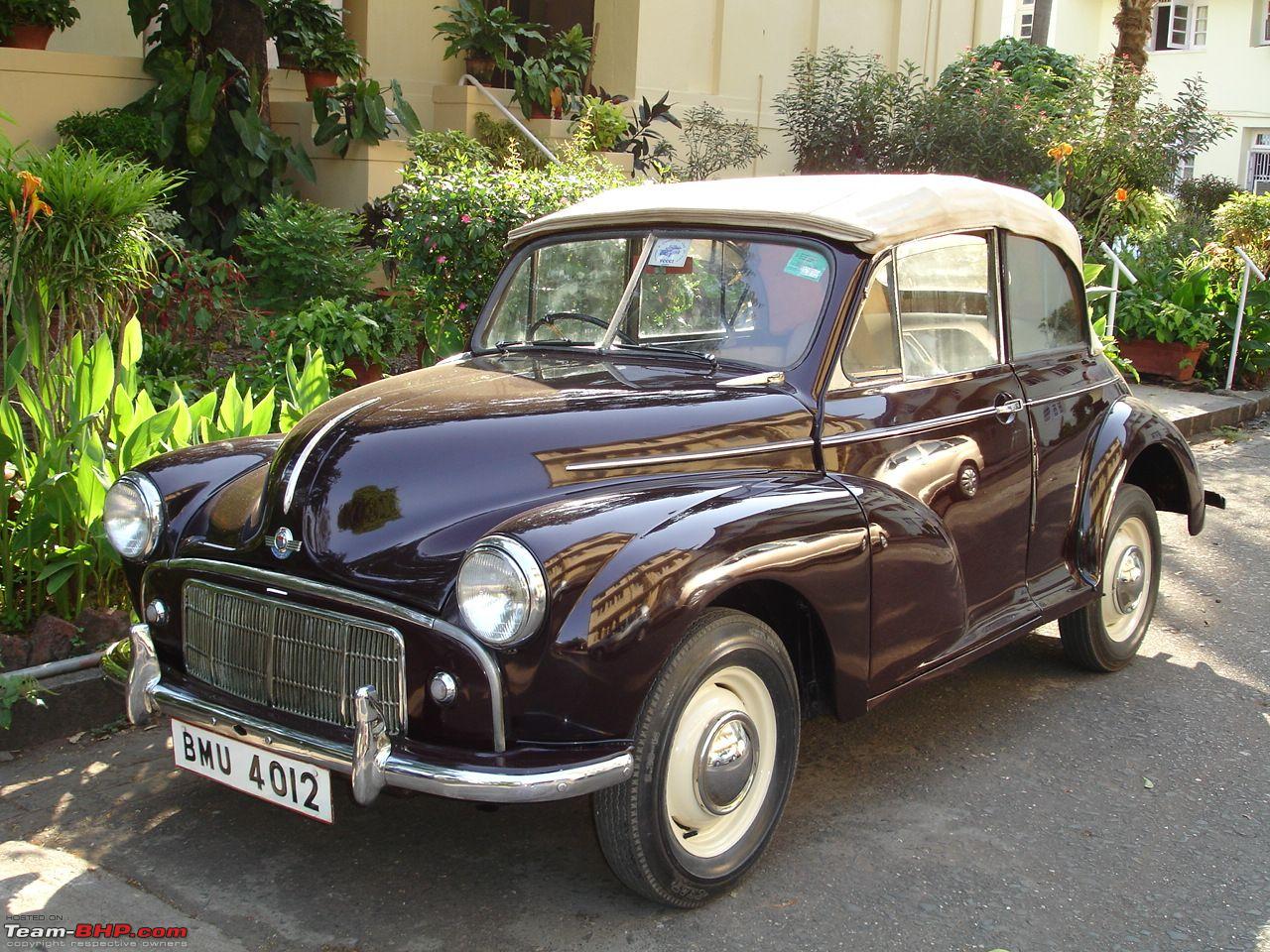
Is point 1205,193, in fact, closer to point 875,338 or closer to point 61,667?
point 875,338

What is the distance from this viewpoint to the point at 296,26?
11.1 meters

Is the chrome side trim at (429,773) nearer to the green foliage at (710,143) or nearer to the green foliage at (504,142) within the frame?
the green foliage at (504,142)

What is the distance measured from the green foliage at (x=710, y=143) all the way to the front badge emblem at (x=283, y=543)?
10.3 metres

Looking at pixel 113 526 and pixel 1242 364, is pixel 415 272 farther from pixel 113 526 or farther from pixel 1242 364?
pixel 1242 364

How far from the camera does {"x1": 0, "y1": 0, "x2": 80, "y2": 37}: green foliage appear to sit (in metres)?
9.43

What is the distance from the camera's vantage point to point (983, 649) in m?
4.18

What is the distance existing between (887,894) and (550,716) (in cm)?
112

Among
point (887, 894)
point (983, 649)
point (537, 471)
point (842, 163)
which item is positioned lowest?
point (887, 894)

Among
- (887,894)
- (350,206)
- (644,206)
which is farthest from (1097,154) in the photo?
(887,894)

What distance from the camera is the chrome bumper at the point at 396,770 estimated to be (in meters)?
2.86

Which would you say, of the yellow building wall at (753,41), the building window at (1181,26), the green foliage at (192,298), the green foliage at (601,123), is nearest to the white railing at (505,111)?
the green foliage at (601,123)

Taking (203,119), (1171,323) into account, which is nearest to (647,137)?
(203,119)

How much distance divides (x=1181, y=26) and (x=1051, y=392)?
1307 inches

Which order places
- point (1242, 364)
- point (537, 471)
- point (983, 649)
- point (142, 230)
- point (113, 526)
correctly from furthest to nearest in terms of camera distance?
point (1242, 364) → point (142, 230) → point (983, 649) → point (113, 526) → point (537, 471)
